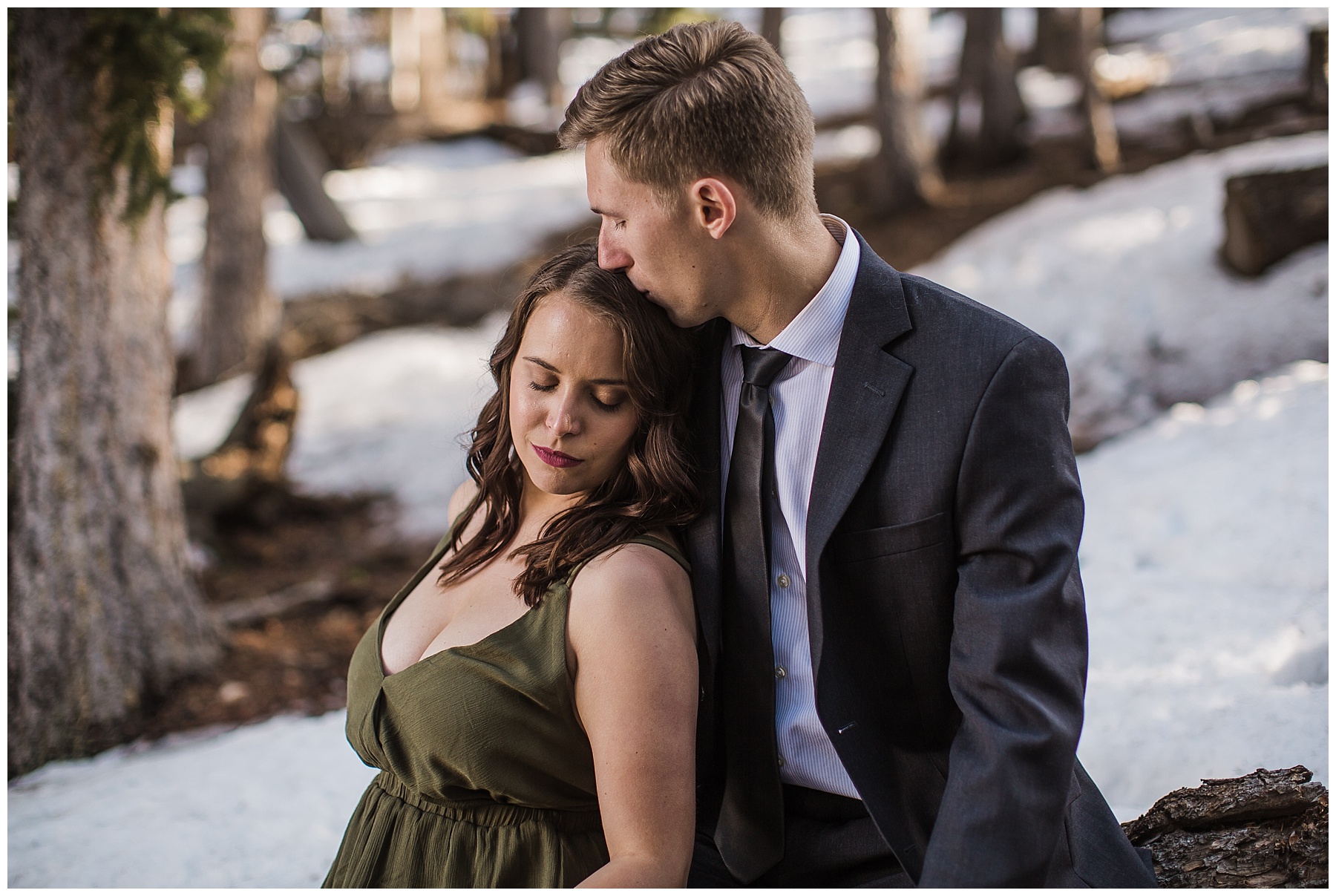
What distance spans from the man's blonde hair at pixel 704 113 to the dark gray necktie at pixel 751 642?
38cm

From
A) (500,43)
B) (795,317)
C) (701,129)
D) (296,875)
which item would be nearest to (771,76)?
(701,129)

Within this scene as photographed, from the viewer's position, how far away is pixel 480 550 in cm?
251

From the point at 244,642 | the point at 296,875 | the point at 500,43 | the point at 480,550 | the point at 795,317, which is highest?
the point at 500,43

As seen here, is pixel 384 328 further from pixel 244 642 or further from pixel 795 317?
pixel 795 317

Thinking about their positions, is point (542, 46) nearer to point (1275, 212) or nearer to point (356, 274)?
point (356, 274)

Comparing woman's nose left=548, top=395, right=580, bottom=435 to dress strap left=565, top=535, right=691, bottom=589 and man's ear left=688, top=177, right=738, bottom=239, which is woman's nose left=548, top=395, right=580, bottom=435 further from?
man's ear left=688, top=177, right=738, bottom=239

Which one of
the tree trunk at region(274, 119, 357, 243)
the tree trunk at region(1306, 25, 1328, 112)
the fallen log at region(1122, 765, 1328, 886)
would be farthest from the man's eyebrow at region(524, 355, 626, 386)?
the tree trunk at region(274, 119, 357, 243)

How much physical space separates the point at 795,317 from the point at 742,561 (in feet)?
1.77

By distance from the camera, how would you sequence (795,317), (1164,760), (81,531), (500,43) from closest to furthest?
(795,317), (1164,760), (81,531), (500,43)

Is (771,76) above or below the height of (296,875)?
above

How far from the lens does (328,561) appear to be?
287 inches

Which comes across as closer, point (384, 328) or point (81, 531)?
point (81, 531)

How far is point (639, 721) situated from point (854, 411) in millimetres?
744

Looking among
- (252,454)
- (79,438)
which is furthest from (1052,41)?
(79,438)
